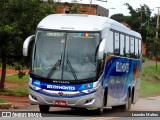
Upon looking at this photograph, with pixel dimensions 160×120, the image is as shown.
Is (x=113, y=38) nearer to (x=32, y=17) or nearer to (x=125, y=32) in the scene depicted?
(x=125, y=32)

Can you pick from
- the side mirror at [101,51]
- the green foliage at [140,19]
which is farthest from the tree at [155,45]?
the side mirror at [101,51]

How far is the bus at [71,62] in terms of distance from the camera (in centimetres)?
1781

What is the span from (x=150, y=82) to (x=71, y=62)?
137 feet

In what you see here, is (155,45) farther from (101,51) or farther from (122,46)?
(101,51)

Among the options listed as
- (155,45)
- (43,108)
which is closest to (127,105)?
(43,108)

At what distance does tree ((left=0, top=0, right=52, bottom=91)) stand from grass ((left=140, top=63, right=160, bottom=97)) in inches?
773

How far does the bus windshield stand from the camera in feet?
59.2

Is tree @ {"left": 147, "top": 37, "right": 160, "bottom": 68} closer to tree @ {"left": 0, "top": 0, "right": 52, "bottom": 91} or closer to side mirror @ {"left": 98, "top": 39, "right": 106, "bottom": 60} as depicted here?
tree @ {"left": 0, "top": 0, "right": 52, "bottom": 91}

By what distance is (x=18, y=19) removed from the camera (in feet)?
89.7

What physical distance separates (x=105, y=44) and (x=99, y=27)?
62 cm

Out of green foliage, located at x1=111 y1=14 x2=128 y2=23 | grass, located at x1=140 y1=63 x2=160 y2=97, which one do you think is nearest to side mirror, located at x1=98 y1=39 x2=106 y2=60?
grass, located at x1=140 y1=63 x2=160 y2=97

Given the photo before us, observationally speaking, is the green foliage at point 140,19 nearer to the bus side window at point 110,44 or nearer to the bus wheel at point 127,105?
the bus wheel at point 127,105

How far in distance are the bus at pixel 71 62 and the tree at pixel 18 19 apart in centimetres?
782

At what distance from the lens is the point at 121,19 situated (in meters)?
102
